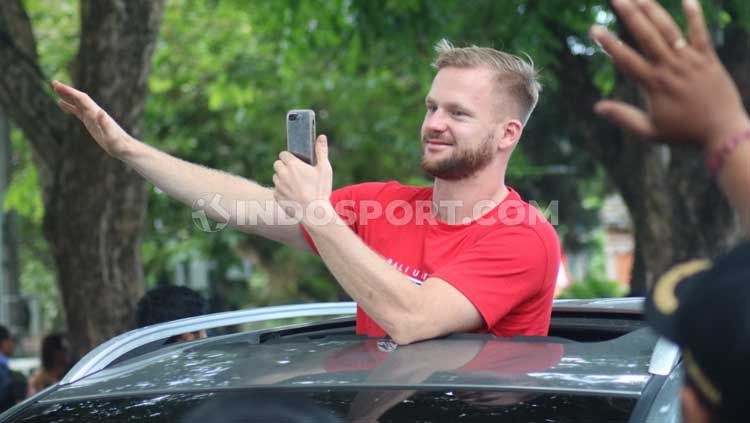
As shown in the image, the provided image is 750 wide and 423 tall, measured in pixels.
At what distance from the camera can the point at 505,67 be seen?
3352 millimetres

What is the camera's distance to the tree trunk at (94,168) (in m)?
7.15

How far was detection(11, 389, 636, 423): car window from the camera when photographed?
6.78 ft

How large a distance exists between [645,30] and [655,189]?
9618 millimetres

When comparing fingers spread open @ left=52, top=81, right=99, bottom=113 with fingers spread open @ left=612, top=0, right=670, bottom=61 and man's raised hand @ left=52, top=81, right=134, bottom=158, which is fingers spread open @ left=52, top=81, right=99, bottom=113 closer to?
man's raised hand @ left=52, top=81, right=134, bottom=158

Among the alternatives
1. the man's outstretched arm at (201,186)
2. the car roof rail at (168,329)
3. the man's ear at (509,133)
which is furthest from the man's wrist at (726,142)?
the man's outstretched arm at (201,186)

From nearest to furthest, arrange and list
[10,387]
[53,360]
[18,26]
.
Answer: [10,387] < [18,26] < [53,360]

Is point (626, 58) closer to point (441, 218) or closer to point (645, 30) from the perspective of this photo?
point (645, 30)

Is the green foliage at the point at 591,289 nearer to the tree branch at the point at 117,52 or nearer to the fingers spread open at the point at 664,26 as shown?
the tree branch at the point at 117,52

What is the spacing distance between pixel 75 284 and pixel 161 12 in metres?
1.67

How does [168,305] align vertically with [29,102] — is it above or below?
below

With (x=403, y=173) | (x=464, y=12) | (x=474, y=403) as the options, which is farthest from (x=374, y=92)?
(x=474, y=403)

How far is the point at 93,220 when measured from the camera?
7.24 metres

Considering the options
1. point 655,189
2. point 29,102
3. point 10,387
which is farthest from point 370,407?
point 655,189

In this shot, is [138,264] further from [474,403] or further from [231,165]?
[231,165]
